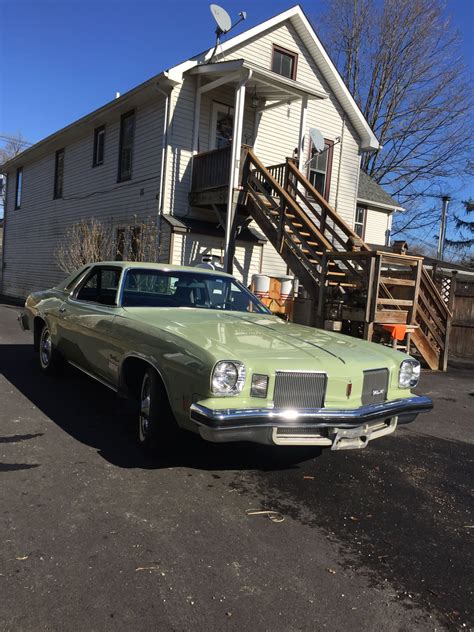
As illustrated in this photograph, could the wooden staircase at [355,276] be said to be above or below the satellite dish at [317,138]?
below

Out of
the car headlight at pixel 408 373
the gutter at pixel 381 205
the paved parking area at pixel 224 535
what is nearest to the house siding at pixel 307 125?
the gutter at pixel 381 205

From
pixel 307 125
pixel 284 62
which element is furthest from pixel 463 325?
pixel 284 62

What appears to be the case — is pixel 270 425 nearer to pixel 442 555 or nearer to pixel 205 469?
pixel 205 469

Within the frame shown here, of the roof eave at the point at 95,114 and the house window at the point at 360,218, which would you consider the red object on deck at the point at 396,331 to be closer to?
the roof eave at the point at 95,114

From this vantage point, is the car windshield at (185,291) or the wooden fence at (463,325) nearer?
the car windshield at (185,291)

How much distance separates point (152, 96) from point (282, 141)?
3.93m

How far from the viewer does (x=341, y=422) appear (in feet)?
11.2

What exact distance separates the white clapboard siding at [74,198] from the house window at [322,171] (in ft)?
16.8

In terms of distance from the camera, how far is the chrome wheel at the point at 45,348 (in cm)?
633

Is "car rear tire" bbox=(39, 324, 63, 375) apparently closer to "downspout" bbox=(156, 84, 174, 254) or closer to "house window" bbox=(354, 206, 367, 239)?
"downspout" bbox=(156, 84, 174, 254)

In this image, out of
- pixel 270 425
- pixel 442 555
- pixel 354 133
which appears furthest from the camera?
pixel 354 133

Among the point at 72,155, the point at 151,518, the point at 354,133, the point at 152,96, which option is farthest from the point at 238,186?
the point at 151,518

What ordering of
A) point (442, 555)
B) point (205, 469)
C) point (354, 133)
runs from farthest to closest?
point (354, 133) → point (205, 469) → point (442, 555)

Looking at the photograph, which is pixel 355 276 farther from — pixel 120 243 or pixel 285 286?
pixel 120 243
